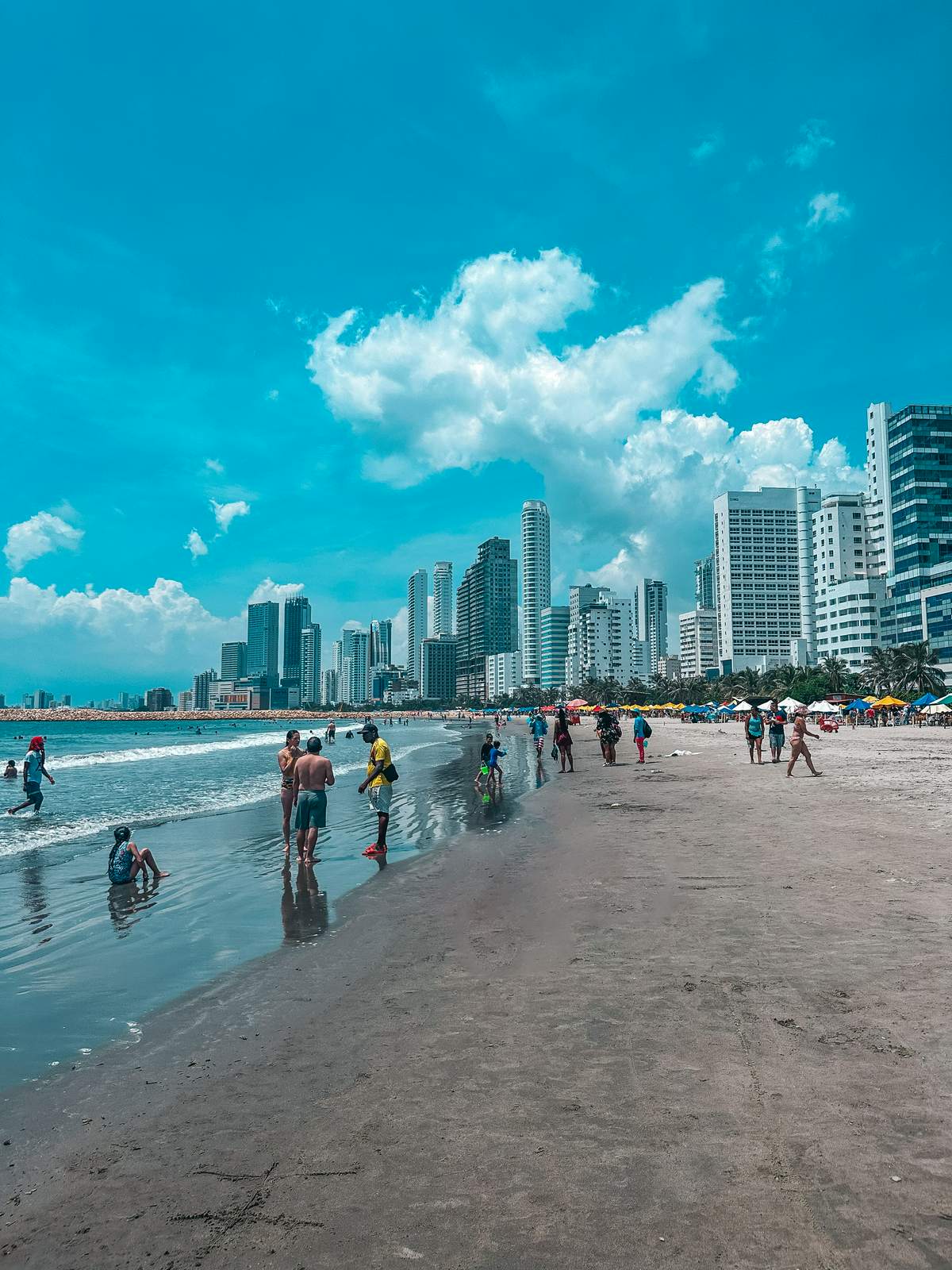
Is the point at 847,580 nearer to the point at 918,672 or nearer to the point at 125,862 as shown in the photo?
the point at 918,672

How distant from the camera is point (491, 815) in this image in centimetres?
1716

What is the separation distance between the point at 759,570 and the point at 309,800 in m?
199

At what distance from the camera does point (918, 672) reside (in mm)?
84438

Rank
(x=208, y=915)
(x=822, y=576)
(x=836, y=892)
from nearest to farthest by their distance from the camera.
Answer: (x=836, y=892), (x=208, y=915), (x=822, y=576)

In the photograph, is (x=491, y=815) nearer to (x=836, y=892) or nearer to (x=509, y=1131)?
(x=836, y=892)

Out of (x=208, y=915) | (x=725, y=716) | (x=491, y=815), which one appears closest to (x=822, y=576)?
(x=725, y=716)

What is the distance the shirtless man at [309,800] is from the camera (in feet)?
38.5

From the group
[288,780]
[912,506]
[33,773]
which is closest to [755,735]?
[288,780]

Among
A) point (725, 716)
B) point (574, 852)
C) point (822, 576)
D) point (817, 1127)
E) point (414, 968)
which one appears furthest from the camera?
point (822, 576)

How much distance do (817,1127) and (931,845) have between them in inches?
351

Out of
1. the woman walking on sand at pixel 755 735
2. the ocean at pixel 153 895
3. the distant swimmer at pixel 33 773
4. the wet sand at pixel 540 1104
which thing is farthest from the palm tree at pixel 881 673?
the wet sand at pixel 540 1104

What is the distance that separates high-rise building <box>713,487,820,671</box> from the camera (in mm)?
189750

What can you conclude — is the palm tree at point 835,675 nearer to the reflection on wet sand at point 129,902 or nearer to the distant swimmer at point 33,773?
the distant swimmer at point 33,773

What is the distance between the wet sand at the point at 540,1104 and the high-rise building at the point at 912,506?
11960cm
